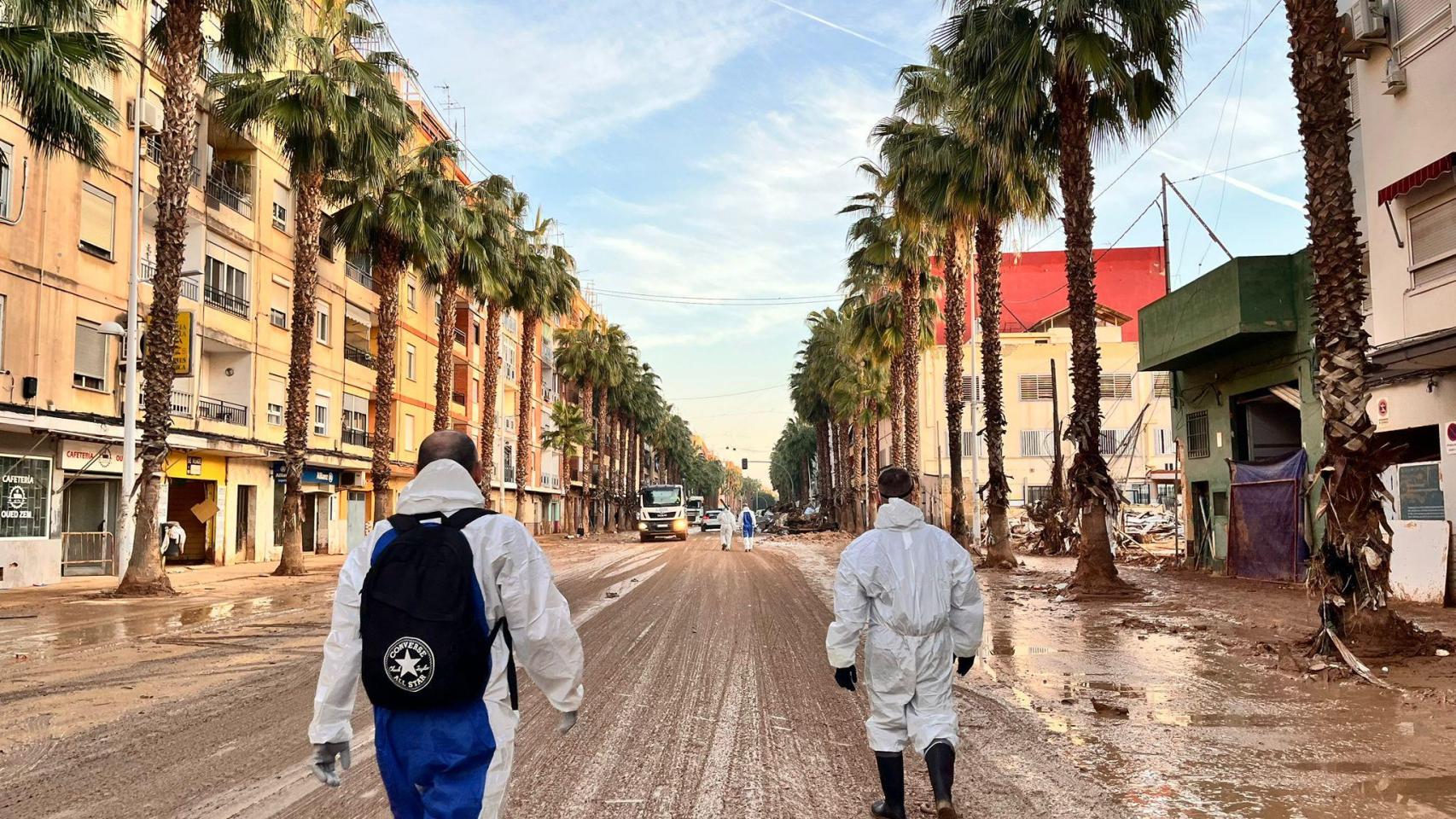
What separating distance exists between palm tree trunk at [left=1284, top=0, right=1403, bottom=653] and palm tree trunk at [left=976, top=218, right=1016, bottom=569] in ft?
41.7

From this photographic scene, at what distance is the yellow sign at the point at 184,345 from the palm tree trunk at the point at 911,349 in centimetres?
2016

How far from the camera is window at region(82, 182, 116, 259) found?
23.1 metres

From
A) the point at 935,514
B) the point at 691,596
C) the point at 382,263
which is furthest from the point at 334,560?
the point at 935,514

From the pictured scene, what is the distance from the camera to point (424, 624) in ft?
9.96

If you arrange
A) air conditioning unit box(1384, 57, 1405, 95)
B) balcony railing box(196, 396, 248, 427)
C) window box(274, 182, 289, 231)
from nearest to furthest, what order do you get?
1. air conditioning unit box(1384, 57, 1405, 95)
2. balcony railing box(196, 396, 248, 427)
3. window box(274, 182, 289, 231)

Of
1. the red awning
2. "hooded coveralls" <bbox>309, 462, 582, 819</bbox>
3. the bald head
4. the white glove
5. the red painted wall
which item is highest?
the red painted wall

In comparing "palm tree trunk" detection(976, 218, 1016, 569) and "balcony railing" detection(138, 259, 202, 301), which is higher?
"balcony railing" detection(138, 259, 202, 301)

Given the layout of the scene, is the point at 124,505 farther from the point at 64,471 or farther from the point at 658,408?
the point at 658,408

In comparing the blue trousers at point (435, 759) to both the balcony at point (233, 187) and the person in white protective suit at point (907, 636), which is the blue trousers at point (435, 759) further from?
the balcony at point (233, 187)

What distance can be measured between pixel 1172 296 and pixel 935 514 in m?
22.8

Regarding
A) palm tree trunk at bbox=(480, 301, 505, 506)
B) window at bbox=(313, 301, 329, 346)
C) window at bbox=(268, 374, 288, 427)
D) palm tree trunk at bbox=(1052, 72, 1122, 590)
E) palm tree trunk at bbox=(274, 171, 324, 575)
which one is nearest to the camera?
palm tree trunk at bbox=(1052, 72, 1122, 590)

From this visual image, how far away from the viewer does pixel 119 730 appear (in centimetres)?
704

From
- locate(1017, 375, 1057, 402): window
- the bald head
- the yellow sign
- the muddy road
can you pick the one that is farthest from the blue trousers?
locate(1017, 375, 1057, 402): window

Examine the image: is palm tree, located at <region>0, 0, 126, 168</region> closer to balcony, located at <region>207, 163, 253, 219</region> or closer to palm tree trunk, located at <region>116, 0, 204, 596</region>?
palm tree trunk, located at <region>116, 0, 204, 596</region>
